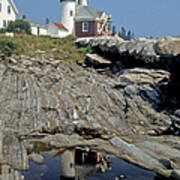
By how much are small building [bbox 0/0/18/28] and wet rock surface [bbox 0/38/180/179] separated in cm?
2634

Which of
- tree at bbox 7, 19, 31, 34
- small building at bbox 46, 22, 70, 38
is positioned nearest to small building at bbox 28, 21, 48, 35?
small building at bbox 46, 22, 70, 38

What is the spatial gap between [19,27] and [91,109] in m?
39.9

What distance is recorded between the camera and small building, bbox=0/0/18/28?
57.6 meters

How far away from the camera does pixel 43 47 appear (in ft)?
147

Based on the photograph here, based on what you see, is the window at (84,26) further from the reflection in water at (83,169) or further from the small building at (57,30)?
the reflection in water at (83,169)

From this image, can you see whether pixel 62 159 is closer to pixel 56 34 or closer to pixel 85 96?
pixel 85 96

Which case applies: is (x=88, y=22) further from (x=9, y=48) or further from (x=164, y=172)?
(x=164, y=172)

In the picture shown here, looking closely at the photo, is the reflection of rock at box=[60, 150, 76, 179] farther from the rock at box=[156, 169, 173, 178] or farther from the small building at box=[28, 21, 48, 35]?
the small building at box=[28, 21, 48, 35]

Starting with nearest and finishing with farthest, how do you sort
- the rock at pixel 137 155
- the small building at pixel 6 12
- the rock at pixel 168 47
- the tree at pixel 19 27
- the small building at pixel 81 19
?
the rock at pixel 137 155 < the rock at pixel 168 47 < the tree at pixel 19 27 < the small building at pixel 6 12 < the small building at pixel 81 19

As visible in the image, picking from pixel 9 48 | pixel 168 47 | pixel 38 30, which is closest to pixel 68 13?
pixel 38 30

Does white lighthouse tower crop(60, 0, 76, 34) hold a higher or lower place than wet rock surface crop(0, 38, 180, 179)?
higher

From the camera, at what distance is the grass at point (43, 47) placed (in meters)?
39.5

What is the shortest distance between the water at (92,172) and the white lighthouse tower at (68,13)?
160 ft

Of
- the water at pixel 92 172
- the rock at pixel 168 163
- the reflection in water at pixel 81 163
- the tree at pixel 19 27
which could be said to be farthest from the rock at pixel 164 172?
the tree at pixel 19 27
